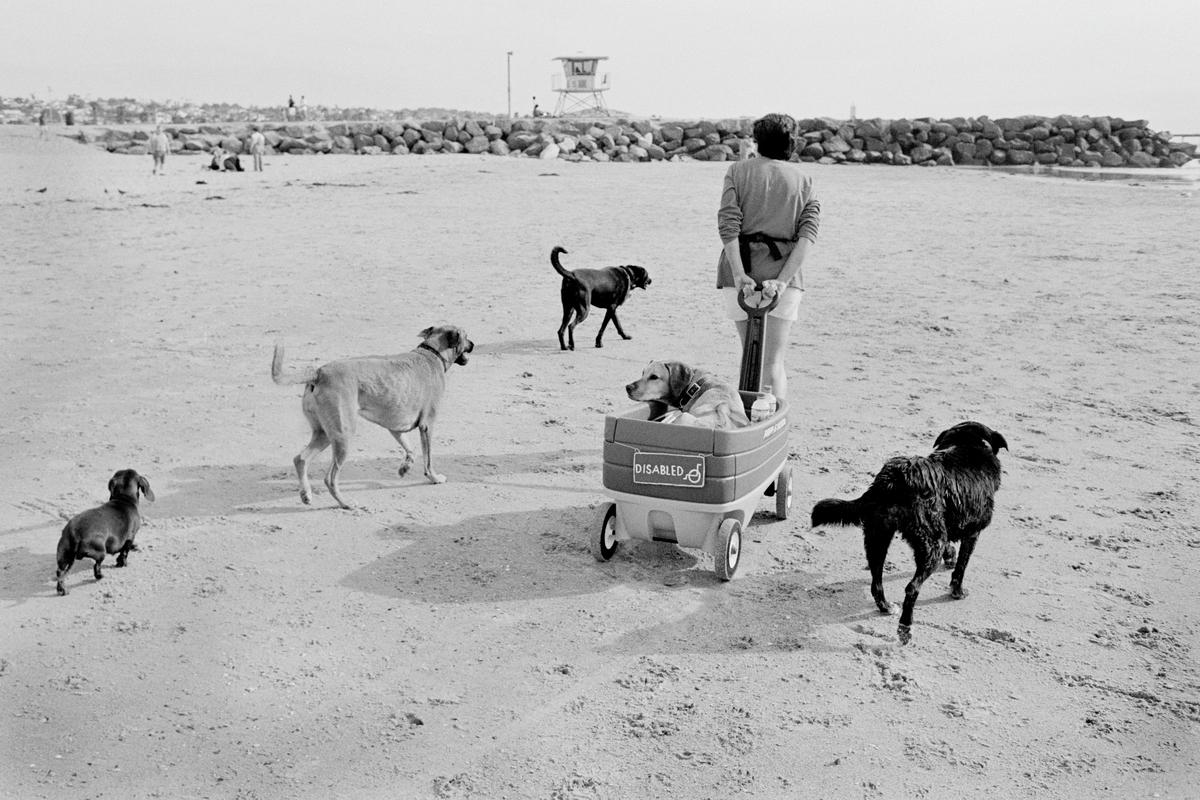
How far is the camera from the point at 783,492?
6012 mm

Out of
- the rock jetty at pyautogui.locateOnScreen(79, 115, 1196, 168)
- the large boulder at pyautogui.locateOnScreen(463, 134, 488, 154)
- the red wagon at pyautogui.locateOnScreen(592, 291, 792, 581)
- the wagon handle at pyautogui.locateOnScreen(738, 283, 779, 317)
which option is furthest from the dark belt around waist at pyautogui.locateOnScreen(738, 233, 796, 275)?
the large boulder at pyautogui.locateOnScreen(463, 134, 488, 154)

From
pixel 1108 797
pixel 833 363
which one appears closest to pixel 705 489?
pixel 1108 797

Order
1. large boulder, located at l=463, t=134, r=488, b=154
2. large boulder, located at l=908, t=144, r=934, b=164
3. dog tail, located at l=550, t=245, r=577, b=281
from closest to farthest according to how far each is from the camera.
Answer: dog tail, located at l=550, t=245, r=577, b=281 < large boulder, located at l=463, t=134, r=488, b=154 < large boulder, located at l=908, t=144, r=934, b=164

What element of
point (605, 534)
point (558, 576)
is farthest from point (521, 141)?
point (558, 576)

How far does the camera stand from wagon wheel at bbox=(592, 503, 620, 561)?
208 inches

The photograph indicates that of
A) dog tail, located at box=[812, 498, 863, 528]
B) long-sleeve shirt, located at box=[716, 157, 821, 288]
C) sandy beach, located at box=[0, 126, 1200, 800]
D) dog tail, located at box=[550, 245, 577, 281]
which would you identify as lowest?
sandy beach, located at box=[0, 126, 1200, 800]

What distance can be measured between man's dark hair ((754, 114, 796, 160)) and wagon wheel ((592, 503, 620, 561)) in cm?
220

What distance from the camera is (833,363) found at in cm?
952

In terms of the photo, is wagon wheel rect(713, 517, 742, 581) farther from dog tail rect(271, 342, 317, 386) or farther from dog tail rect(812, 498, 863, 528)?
dog tail rect(271, 342, 317, 386)

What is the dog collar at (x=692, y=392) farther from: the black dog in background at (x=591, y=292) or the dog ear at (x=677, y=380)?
the black dog in background at (x=591, y=292)

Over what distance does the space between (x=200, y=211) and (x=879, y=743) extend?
1693 cm

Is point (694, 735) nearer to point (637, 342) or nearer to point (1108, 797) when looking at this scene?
point (1108, 797)

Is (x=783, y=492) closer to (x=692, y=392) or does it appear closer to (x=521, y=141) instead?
(x=692, y=392)

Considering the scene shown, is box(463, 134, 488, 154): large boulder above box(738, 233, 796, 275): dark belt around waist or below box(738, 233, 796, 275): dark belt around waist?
above
